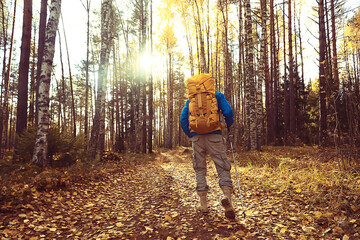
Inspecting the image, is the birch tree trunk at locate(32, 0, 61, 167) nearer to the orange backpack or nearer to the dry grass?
the orange backpack

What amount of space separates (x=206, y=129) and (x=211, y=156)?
1.69 feet

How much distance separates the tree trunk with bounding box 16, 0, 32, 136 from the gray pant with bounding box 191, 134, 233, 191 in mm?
8718

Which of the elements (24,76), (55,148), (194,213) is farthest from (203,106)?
(24,76)

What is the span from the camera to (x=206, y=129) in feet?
11.2

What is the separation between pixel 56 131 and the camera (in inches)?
295

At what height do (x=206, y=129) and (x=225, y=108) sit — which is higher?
(x=225, y=108)

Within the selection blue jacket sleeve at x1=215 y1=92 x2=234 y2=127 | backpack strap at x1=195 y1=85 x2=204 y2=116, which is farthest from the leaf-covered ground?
backpack strap at x1=195 y1=85 x2=204 y2=116

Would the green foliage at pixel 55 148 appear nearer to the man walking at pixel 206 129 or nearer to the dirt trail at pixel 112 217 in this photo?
the dirt trail at pixel 112 217

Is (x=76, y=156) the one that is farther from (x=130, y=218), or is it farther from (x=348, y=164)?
(x=348, y=164)

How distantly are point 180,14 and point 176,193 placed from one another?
1612 cm

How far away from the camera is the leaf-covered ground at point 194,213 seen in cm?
281

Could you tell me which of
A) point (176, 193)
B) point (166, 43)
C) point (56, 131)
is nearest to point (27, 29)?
point (56, 131)

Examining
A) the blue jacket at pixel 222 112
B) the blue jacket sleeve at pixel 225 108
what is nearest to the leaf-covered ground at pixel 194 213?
the blue jacket at pixel 222 112

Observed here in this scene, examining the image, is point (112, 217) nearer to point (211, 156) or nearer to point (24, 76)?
point (211, 156)
